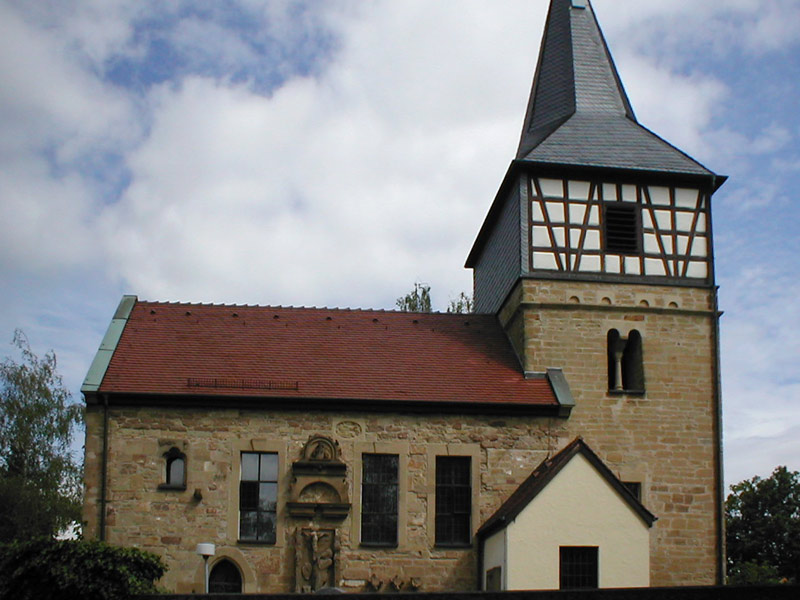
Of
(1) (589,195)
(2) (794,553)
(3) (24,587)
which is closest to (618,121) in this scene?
(1) (589,195)

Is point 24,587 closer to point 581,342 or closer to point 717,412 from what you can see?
point 581,342

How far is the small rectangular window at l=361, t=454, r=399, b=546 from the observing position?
21312 millimetres

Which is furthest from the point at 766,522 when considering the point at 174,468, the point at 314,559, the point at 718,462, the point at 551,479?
the point at 174,468

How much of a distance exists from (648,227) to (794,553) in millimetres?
21552

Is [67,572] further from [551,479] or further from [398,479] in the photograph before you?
[551,479]

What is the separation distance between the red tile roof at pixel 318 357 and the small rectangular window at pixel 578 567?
3.32 metres

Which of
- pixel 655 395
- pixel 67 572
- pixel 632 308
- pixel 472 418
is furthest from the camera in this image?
pixel 632 308

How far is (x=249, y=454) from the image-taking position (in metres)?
21.5

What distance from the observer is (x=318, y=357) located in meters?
23.2

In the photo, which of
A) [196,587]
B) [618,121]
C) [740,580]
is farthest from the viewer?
[740,580]

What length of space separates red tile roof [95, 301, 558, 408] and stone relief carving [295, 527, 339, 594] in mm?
2778

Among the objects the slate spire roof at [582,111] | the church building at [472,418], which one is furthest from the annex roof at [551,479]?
the slate spire roof at [582,111]

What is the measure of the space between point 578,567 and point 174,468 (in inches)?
336

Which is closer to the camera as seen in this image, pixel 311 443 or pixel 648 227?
pixel 311 443
